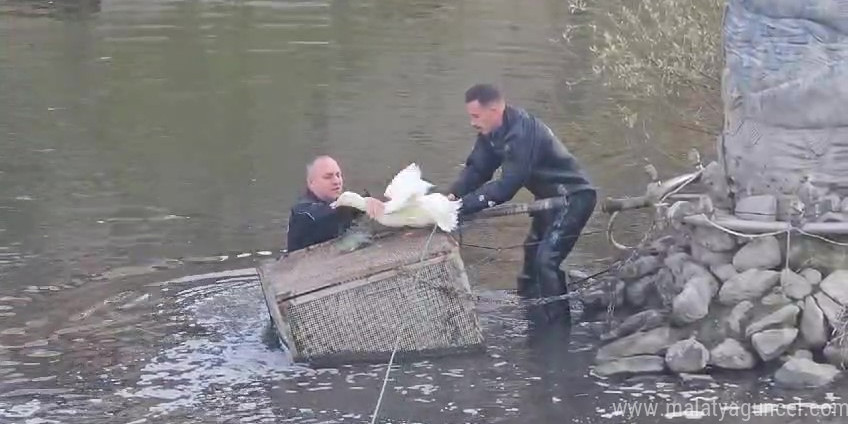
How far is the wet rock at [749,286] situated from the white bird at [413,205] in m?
1.79

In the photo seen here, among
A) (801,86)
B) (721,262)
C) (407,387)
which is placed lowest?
(407,387)

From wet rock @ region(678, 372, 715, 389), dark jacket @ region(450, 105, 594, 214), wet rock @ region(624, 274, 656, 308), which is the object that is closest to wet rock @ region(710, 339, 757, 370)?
wet rock @ region(678, 372, 715, 389)

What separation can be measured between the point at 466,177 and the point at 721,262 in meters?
1.92

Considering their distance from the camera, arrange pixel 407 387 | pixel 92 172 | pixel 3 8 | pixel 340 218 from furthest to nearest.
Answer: pixel 3 8, pixel 92 172, pixel 340 218, pixel 407 387

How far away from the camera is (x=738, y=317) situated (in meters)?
9.03

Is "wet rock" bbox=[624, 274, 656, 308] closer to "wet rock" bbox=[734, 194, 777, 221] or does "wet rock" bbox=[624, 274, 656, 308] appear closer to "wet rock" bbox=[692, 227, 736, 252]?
"wet rock" bbox=[692, 227, 736, 252]

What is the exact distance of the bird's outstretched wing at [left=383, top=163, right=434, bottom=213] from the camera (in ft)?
30.0

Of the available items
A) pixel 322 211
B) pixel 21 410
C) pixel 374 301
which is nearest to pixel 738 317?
pixel 374 301

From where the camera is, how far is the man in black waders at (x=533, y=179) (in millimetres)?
9719

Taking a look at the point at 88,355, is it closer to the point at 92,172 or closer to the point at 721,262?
the point at 721,262

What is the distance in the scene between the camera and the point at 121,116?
20531 mm

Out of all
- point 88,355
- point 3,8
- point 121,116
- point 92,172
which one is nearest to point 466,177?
point 88,355

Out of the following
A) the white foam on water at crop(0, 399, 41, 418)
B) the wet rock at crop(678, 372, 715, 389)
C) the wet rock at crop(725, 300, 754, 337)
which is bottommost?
the wet rock at crop(678, 372, 715, 389)

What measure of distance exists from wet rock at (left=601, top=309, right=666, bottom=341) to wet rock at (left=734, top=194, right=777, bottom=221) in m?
0.85
